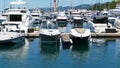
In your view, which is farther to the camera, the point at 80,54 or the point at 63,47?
Result: the point at 63,47

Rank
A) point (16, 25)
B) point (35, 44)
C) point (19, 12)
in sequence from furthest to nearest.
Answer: point (19, 12)
point (16, 25)
point (35, 44)

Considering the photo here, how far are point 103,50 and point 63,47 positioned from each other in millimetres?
4393

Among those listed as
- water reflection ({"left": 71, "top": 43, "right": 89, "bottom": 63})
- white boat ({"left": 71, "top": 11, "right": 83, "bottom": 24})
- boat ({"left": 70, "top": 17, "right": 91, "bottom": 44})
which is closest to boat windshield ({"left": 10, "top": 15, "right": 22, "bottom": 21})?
boat ({"left": 70, "top": 17, "right": 91, "bottom": 44})

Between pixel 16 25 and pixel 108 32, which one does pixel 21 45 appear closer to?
pixel 16 25

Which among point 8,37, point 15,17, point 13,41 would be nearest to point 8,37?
point 8,37

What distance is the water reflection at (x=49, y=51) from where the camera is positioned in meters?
35.9

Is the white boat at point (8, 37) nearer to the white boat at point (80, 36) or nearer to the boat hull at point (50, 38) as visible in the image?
the boat hull at point (50, 38)

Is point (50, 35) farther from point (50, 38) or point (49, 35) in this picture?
point (50, 38)

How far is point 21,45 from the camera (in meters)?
42.2

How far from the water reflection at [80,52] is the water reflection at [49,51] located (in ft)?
6.01

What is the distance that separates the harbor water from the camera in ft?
103

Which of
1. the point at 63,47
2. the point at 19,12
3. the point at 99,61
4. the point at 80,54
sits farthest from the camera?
the point at 19,12

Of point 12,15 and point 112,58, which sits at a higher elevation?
point 12,15

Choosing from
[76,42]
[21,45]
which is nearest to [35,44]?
[21,45]
